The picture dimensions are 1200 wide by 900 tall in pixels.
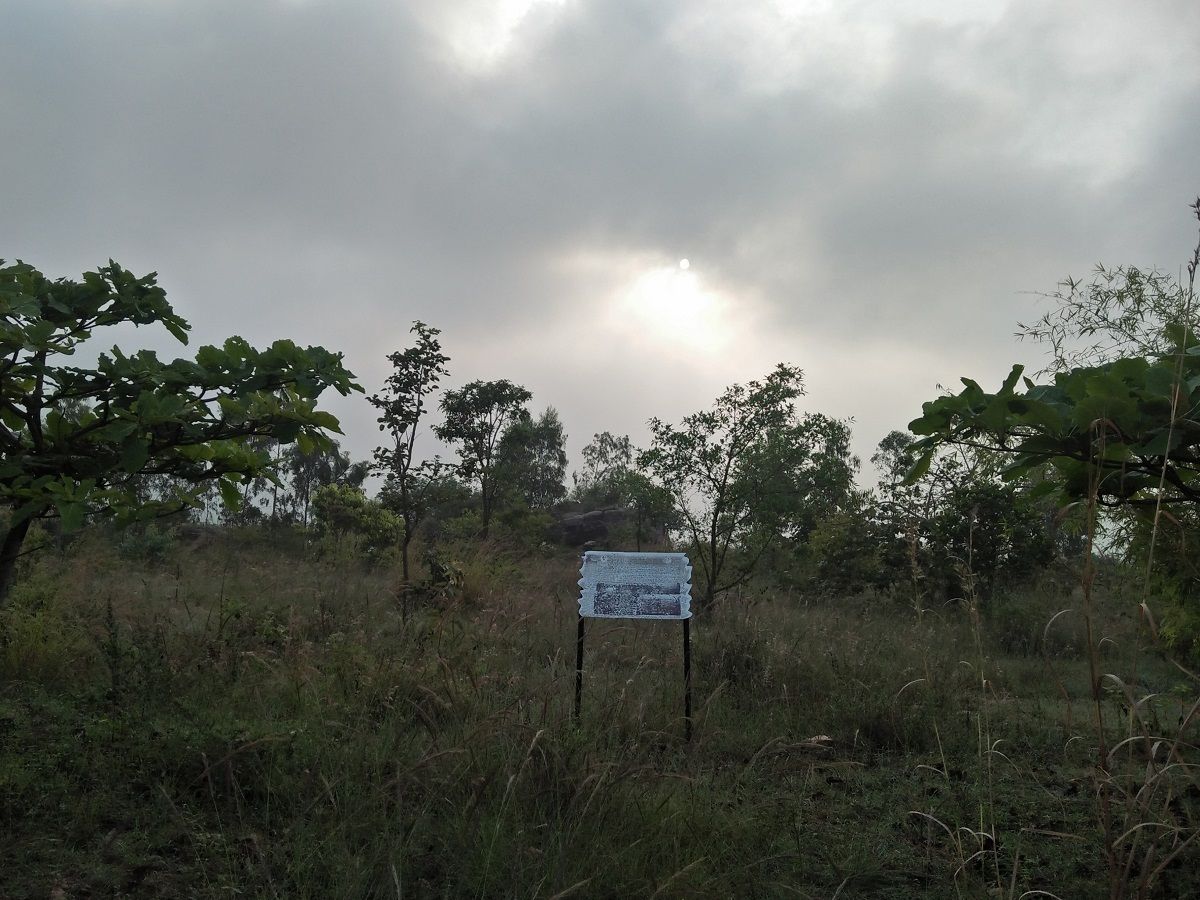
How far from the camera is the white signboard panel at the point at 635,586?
536cm

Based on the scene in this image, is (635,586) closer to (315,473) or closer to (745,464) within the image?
(745,464)

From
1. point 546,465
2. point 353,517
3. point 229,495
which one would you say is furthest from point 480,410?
point 546,465

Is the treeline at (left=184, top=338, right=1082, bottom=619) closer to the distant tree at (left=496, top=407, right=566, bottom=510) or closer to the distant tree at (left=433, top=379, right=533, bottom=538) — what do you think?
the distant tree at (left=433, top=379, right=533, bottom=538)

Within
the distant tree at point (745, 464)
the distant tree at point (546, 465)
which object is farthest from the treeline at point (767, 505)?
the distant tree at point (546, 465)

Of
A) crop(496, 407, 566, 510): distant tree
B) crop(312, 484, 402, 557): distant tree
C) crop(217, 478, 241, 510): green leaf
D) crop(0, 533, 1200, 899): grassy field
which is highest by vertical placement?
crop(496, 407, 566, 510): distant tree

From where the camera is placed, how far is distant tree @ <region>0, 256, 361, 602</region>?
280 centimetres

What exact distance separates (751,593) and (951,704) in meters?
7.01

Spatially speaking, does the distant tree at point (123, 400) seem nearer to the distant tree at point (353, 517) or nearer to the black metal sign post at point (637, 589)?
the black metal sign post at point (637, 589)

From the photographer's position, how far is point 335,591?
29.7 ft

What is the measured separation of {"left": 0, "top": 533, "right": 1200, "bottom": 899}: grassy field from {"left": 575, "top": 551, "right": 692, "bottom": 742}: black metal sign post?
0.47 meters

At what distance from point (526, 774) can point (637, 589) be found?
7.43ft

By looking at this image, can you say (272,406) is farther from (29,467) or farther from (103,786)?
(103,786)

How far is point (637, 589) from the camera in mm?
5480

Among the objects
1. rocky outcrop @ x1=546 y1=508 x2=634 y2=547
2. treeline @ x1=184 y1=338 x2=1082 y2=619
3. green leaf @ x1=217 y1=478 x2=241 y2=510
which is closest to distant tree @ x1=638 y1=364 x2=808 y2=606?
treeline @ x1=184 y1=338 x2=1082 y2=619
